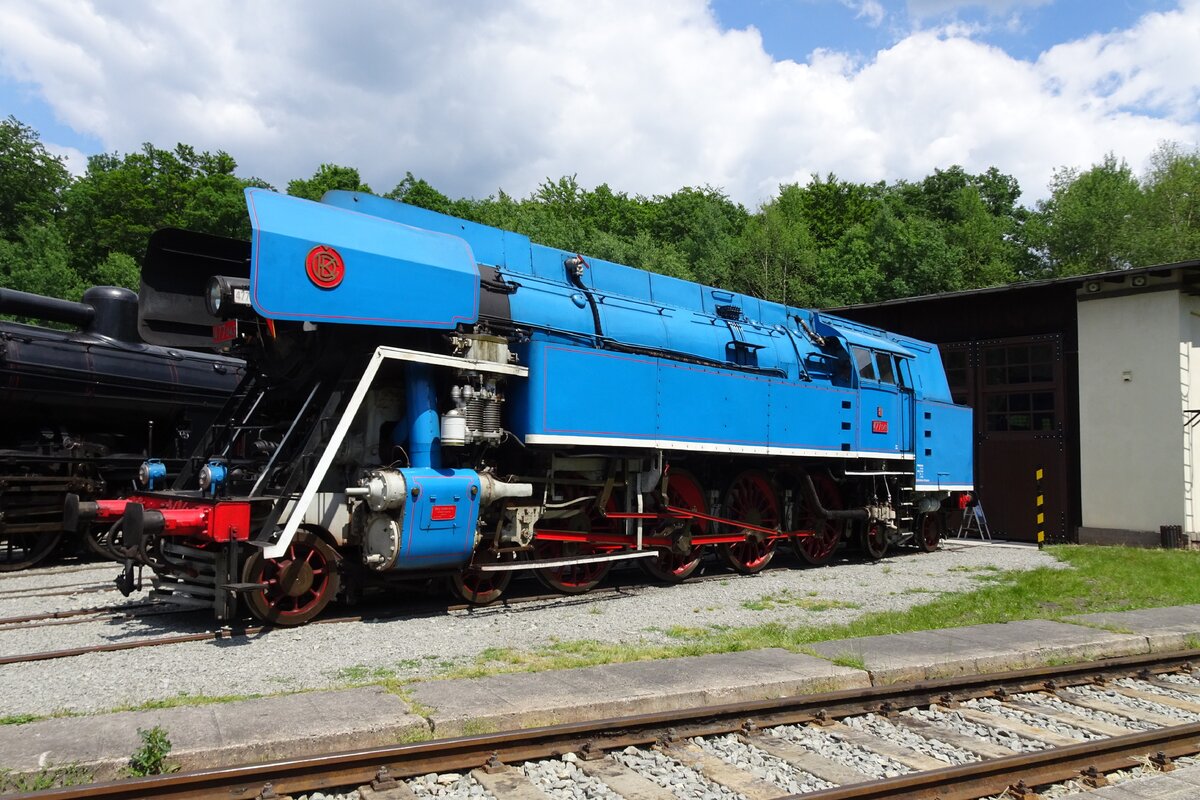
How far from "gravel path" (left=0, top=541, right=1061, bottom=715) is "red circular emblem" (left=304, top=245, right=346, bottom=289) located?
2985 millimetres

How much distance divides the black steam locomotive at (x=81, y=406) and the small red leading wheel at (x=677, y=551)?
285 inches

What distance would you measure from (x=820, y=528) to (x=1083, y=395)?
806 cm

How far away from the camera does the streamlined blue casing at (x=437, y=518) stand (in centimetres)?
732

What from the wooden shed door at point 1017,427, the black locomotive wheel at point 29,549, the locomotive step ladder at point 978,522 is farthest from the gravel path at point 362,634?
the wooden shed door at point 1017,427

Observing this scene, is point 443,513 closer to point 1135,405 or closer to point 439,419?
point 439,419

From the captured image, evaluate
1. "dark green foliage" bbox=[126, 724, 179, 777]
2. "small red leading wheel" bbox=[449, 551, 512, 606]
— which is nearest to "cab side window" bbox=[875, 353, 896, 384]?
"small red leading wheel" bbox=[449, 551, 512, 606]

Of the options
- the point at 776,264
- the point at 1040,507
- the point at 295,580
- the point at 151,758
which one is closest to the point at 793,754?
the point at 151,758

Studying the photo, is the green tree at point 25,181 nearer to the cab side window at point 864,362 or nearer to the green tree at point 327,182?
the green tree at point 327,182

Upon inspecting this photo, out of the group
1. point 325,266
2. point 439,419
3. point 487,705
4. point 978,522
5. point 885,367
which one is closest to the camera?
point 487,705

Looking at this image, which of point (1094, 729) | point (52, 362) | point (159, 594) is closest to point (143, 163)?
point (52, 362)

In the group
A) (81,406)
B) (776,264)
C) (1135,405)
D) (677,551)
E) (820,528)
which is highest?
(776,264)

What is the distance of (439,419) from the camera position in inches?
314

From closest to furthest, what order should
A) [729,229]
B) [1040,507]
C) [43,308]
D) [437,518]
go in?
[437,518]
[43,308]
[1040,507]
[729,229]

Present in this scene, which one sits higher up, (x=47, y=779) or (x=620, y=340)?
(x=620, y=340)
